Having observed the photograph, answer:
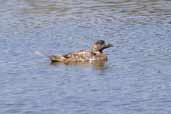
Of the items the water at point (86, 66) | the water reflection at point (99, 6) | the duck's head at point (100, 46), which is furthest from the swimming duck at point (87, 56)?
the water reflection at point (99, 6)

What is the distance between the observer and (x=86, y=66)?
Answer: 18.4m

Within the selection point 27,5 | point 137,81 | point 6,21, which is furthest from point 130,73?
point 27,5

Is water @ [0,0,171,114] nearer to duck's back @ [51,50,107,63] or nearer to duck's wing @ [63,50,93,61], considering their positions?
duck's back @ [51,50,107,63]

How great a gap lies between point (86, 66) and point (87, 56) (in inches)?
21.3

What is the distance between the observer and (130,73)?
17.0m

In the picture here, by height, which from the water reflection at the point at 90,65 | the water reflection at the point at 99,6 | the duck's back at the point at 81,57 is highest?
the duck's back at the point at 81,57

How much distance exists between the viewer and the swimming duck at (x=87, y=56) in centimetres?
1852

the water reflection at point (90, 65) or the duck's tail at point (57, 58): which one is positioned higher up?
the duck's tail at point (57, 58)

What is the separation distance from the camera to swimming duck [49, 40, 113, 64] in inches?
729

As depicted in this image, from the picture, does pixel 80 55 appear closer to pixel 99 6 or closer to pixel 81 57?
pixel 81 57

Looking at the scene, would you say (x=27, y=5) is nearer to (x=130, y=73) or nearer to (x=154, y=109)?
(x=130, y=73)

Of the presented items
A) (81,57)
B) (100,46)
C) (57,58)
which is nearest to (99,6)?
(100,46)

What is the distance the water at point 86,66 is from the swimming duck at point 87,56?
223mm

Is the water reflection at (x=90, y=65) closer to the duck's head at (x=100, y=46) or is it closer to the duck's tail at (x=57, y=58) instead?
the duck's tail at (x=57, y=58)
